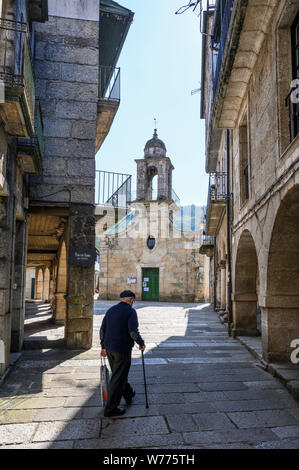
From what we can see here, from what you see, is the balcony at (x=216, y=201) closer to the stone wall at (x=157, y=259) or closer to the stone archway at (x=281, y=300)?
the stone archway at (x=281, y=300)

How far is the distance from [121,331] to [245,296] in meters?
5.80

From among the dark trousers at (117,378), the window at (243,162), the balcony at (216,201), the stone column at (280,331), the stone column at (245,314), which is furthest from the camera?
the balcony at (216,201)

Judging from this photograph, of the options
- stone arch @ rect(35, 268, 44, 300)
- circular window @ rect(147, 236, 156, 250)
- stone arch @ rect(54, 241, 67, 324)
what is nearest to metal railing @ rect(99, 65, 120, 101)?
stone arch @ rect(54, 241, 67, 324)

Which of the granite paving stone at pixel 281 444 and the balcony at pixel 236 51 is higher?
the balcony at pixel 236 51

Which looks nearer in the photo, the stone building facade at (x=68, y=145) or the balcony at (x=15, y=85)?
the balcony at (x=15, y=85)

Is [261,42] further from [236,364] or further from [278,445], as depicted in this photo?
[278,445]

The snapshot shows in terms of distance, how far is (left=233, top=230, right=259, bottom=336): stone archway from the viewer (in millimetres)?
9766

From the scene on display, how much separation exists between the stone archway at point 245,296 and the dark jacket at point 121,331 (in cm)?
547

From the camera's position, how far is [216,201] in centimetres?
1223

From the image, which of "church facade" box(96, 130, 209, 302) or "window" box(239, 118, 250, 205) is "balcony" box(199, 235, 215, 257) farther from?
"window" box(239, 118, 250, 205)

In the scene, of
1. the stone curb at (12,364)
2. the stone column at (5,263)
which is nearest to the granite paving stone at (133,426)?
the stone curb at (12,364)

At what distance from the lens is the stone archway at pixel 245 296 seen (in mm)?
9766

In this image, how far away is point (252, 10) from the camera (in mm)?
5949
